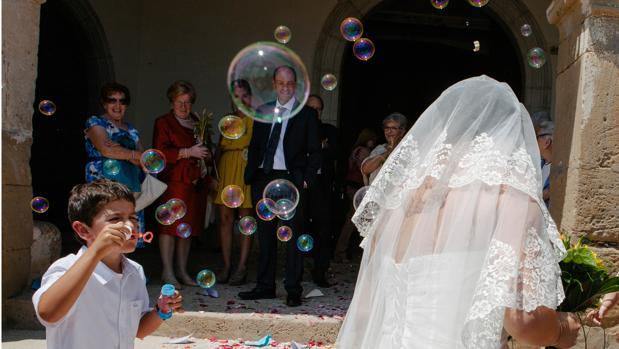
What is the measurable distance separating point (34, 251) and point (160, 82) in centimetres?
366

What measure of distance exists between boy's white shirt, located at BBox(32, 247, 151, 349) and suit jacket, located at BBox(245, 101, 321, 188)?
10.4ft

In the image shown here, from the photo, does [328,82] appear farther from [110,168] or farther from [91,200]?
[91,200]

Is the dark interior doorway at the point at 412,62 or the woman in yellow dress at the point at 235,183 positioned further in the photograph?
the dark interior doorway at the point at 412,62

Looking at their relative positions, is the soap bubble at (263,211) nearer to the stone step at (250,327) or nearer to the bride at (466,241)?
the stone step at (250,327)

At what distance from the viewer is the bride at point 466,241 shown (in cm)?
210

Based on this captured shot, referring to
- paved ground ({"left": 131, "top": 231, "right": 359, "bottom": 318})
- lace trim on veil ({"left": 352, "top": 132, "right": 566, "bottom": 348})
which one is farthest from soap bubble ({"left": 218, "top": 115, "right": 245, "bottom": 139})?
lace trim on veil ({"left": 352, "top": 132, "right": 566, "bottom": 348})

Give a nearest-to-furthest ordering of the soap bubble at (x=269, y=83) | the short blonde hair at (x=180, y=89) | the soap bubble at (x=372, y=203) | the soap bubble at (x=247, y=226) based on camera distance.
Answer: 1. the soap bubble at (x=372, y=203)
2. the soap bubble at (x=269, y=83)
3. the soap bubble at (x=247, y=226)
4. the short blonde hair at (x=180, y=89)

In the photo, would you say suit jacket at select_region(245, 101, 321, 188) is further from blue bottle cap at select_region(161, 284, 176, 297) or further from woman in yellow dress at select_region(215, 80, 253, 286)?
blue bottle cap at select_region(161, 284, 176, 297)

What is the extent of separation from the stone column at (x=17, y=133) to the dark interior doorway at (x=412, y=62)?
7.15 m

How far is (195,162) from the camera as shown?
617 centimetres

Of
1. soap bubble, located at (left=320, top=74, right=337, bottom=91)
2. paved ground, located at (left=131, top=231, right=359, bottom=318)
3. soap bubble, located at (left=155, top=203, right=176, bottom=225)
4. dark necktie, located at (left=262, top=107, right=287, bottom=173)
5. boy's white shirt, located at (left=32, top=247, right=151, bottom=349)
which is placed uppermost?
soap bubble, located at (left=320, top=74, right=337, bottom=91)

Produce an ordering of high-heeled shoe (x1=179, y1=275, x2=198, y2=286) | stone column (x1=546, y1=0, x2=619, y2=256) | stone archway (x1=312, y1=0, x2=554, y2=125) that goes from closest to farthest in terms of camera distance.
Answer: stone column (x1=546, y1=0, x2=619, y2=256)
high-heeled shoe (x1=179, y1=275, x2=198, y2=286)
stone archway (x1=312, y1=0, x2=554, y2=125)

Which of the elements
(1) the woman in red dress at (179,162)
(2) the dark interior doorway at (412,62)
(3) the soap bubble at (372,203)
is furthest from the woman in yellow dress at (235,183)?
(2) the dark interior doorway at (412,62)

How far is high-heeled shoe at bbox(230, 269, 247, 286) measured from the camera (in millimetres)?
6363
